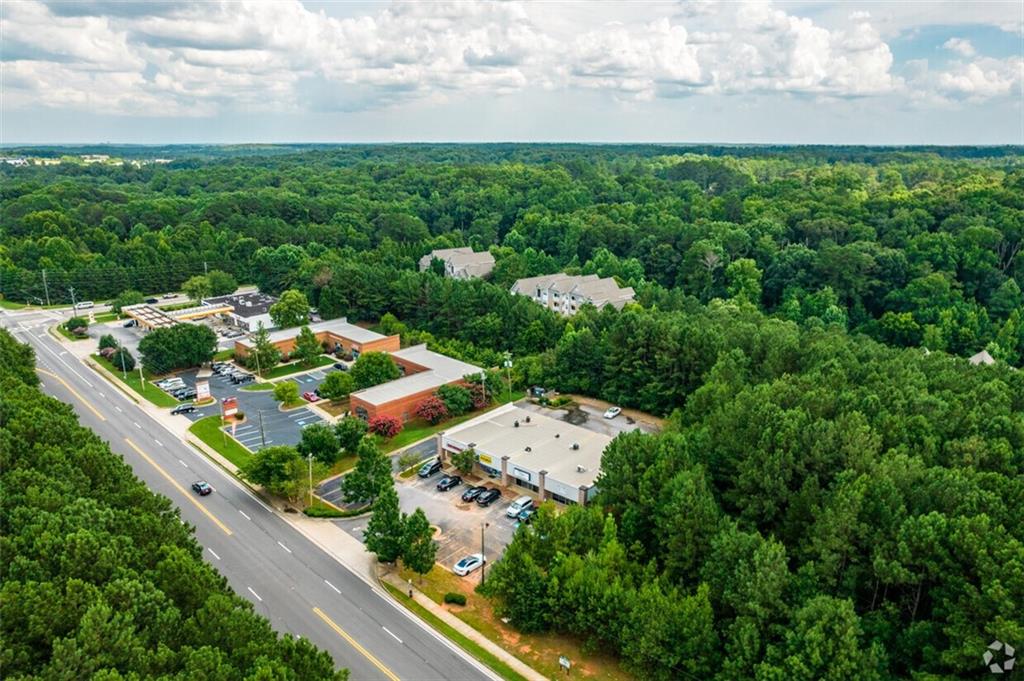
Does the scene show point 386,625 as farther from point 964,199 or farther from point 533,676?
point 964,199

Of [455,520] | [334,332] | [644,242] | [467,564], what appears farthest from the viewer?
[644,242]

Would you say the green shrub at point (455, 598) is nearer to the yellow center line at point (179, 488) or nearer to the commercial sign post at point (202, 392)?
the yellow center line at point (179, 488)

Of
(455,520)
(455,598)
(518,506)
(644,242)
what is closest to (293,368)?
(455,520)

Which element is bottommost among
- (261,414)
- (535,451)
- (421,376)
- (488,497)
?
(488,497)

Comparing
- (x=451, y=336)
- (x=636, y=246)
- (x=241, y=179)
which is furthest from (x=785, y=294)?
(x=241, y=179)

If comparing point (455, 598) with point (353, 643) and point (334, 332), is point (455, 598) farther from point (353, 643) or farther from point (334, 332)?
point (334, 332)

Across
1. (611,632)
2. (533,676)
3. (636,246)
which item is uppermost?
(636,246)

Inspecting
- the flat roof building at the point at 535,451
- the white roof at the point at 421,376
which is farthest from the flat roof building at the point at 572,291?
the flat roof building at the point at 535,451
